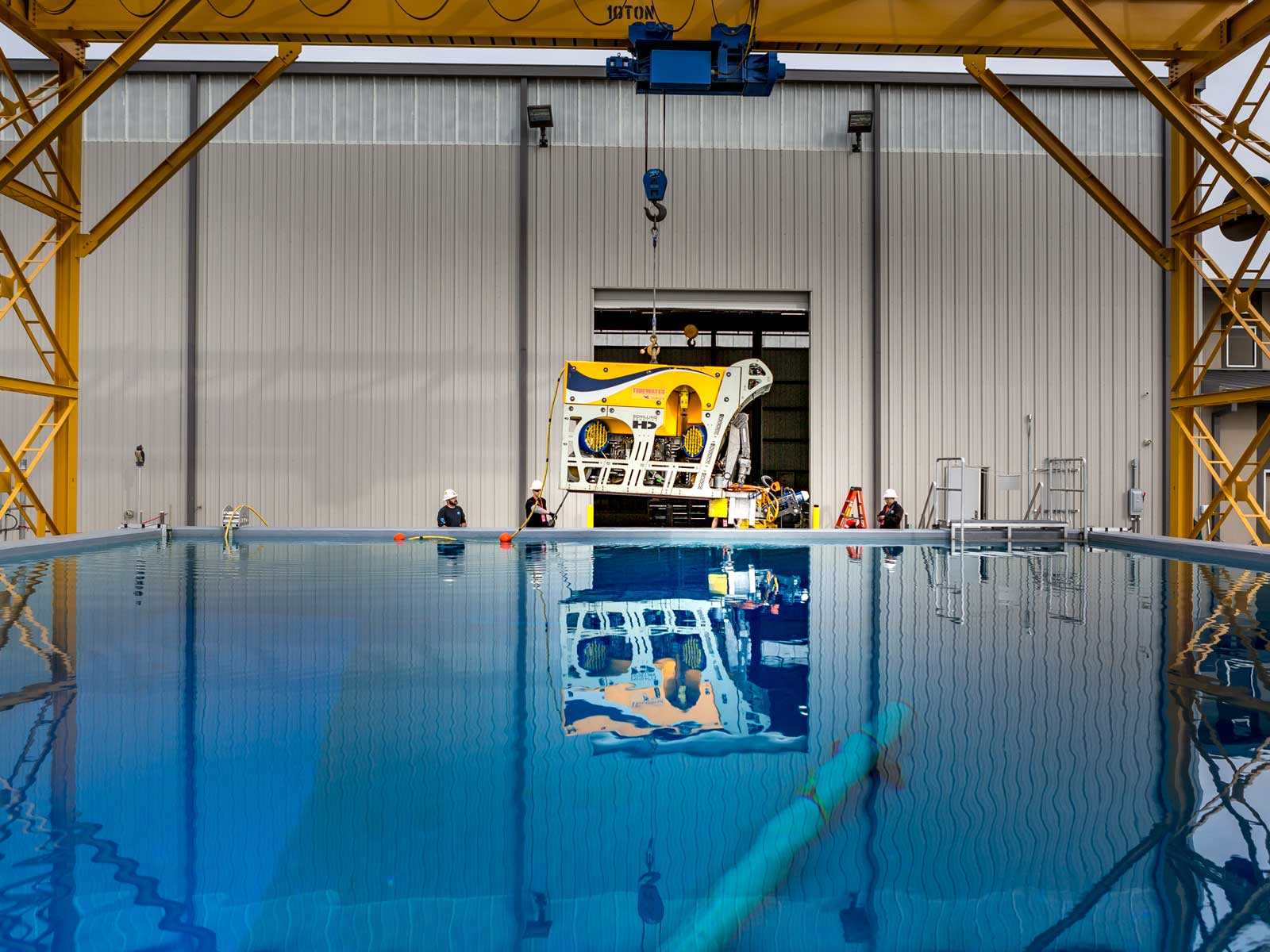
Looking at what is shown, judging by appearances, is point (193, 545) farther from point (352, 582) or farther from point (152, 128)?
point (152, 128)

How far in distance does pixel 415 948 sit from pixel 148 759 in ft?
4.16

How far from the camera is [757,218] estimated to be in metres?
14.0


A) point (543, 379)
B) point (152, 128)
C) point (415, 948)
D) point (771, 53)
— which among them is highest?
point (152, 128)

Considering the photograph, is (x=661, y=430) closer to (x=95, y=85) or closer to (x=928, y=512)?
(x=928, y=512)

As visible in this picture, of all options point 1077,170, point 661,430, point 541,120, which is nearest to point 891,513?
point 661,430

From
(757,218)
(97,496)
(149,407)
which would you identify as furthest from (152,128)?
(757,218)

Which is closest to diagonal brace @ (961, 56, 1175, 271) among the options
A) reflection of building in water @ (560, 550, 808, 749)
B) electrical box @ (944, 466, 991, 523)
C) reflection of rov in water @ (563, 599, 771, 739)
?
electrical box @ (944, 466, 991, 523)

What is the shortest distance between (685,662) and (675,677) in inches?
11.5

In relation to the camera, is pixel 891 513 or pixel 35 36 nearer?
pixel 35 36

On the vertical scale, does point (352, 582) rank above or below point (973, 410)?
below

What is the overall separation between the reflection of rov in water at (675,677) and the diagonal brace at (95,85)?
690cm

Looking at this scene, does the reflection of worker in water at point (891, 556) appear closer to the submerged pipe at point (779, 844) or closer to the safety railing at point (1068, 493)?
the safety railing at point (1068, 493)

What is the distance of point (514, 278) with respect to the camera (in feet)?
45.1

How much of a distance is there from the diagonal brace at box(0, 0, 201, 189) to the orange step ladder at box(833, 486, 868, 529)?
10295 mm
